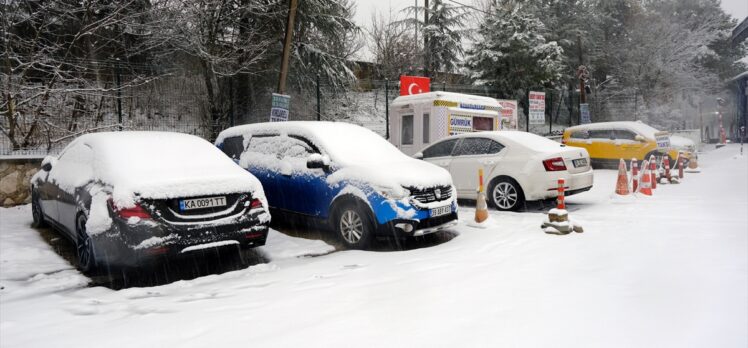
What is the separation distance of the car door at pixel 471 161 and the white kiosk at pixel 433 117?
140 inches

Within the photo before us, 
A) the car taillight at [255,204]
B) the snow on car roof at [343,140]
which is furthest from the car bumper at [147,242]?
the snow on car roof at [343,140]

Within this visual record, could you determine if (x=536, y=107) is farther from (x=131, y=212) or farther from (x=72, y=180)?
(x=131, y=212)

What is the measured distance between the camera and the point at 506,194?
904 cm

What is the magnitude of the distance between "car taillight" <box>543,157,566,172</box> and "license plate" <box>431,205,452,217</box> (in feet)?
9.27

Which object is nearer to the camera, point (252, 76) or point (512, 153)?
point (512, 153)

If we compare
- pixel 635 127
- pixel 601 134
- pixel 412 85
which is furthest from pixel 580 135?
pixel 412 85

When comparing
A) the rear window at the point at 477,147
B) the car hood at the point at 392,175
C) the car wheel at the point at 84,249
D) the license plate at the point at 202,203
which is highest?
the rear window at the point at 477,147

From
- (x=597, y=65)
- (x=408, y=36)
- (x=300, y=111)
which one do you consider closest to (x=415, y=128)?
(x=300, y=111)

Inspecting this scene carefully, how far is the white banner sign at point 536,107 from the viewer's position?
19.8 metres

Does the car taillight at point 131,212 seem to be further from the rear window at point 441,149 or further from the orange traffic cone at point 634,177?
the orange traffic cone at point 634,177

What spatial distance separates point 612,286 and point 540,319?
116cm

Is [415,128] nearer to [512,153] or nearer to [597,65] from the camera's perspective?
[512,153]

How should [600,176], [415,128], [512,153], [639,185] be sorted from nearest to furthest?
[512,153], [639,185], [415,128], [600,176]

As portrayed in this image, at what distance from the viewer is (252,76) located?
16656 mm
